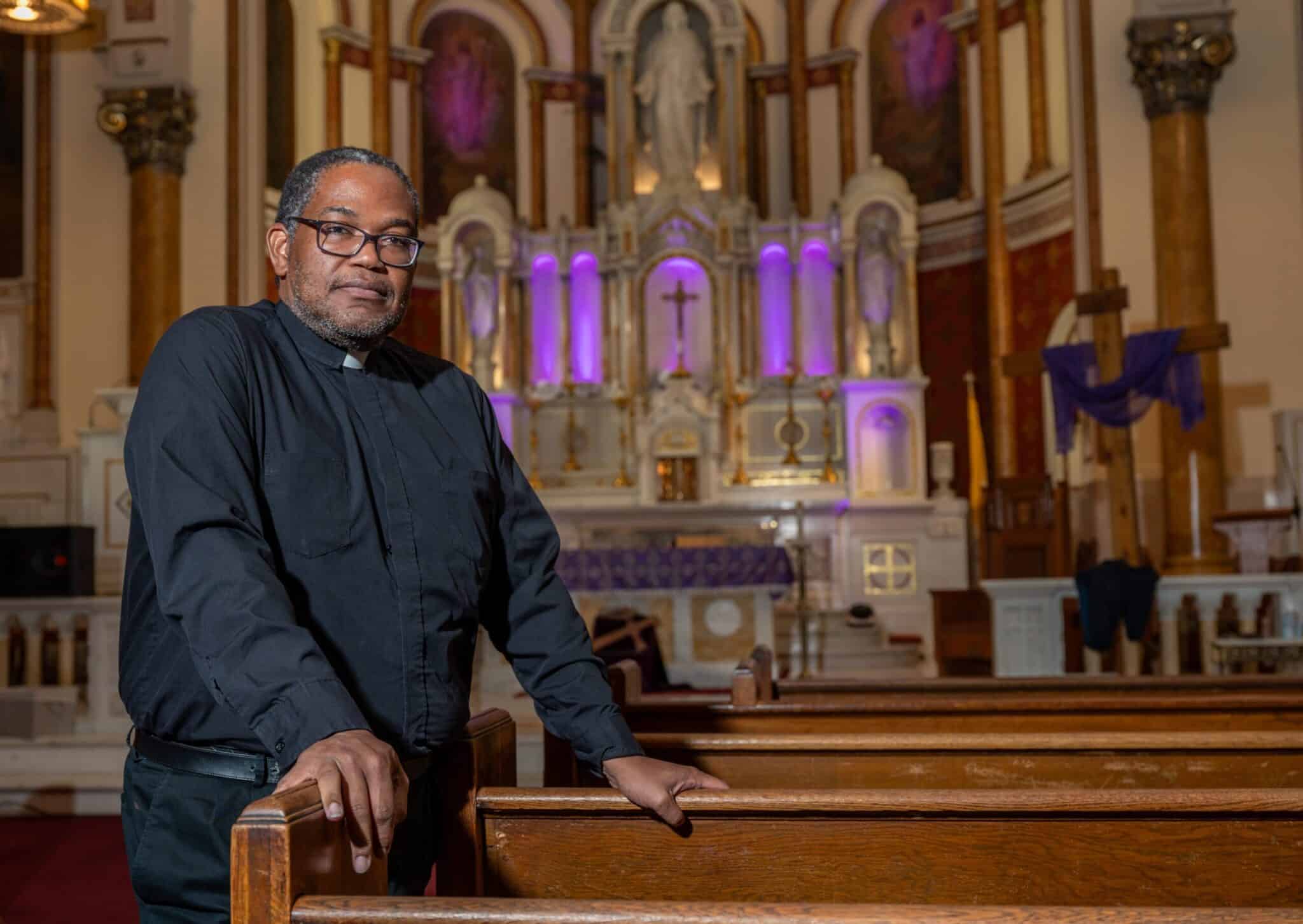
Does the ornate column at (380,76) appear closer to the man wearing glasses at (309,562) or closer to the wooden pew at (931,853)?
the man wearing glasses at (309,562)

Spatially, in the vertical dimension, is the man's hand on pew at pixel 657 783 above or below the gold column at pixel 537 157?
below

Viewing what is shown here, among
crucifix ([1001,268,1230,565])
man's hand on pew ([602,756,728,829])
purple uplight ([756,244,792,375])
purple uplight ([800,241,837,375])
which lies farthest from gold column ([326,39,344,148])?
man's hand on pew ([602,756,728,829])

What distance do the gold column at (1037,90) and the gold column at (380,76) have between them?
5.91 metres

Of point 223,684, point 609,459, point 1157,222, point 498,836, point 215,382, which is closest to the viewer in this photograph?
point 223,684

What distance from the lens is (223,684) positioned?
1.36 meters

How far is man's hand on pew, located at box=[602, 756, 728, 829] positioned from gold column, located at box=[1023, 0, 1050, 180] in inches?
417

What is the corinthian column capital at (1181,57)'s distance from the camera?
8336 mm

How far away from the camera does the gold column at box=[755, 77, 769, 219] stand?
12953 millimetres

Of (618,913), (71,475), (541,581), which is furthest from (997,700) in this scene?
(71,475)

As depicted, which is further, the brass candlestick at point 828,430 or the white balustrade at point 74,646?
the brass candlestick at point 828,430

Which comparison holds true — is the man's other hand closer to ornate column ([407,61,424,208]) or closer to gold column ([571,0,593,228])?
gold column ([571,0,593,228])

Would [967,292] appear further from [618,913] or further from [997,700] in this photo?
[618,913]

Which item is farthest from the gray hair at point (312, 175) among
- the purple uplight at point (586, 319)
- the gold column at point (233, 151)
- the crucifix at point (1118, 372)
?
the purple uplight at point (586, 319)

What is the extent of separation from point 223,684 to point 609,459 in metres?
10.5
